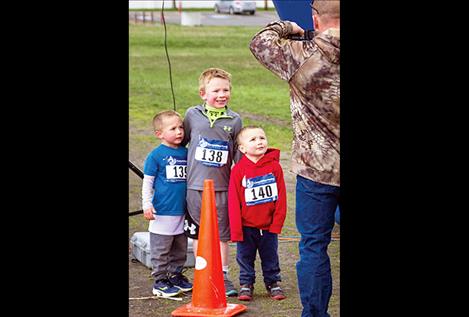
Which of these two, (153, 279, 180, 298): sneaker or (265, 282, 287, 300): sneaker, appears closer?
(265, 282, 287, 300): sneaker

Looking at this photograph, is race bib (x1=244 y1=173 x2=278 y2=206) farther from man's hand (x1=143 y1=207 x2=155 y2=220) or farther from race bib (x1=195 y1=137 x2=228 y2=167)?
man's hand (x1=143 y1=207 x2=155 y2=220)

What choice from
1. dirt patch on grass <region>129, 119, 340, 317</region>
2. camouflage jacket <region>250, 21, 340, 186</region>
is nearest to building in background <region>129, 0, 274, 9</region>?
dirt patch on grass <region>129, 119, 340, 317</region>

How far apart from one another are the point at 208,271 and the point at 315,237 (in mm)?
1125

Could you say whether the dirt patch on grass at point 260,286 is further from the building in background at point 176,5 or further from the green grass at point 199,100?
the building in background at point 176,5

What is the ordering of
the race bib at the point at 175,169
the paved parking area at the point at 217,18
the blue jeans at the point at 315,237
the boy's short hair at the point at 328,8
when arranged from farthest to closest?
the paved parking area at the point at 217,18 < the race bib at the point at 175,169 < the blue jeans at the point at 315,237 < the boy's short hair at the point at 328,8

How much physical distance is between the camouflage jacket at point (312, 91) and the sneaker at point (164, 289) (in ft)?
5.56

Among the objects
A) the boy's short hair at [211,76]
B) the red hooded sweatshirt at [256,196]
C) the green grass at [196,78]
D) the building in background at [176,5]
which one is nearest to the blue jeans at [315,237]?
the red hooded sweatshirt at [256,196]

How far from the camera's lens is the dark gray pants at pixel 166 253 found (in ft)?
23.7

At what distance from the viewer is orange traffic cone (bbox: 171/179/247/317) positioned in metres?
6.75

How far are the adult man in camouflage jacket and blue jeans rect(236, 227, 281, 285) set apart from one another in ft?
3.71

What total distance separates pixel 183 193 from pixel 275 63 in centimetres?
166

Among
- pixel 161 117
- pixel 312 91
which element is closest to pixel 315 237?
pixel 312 91
